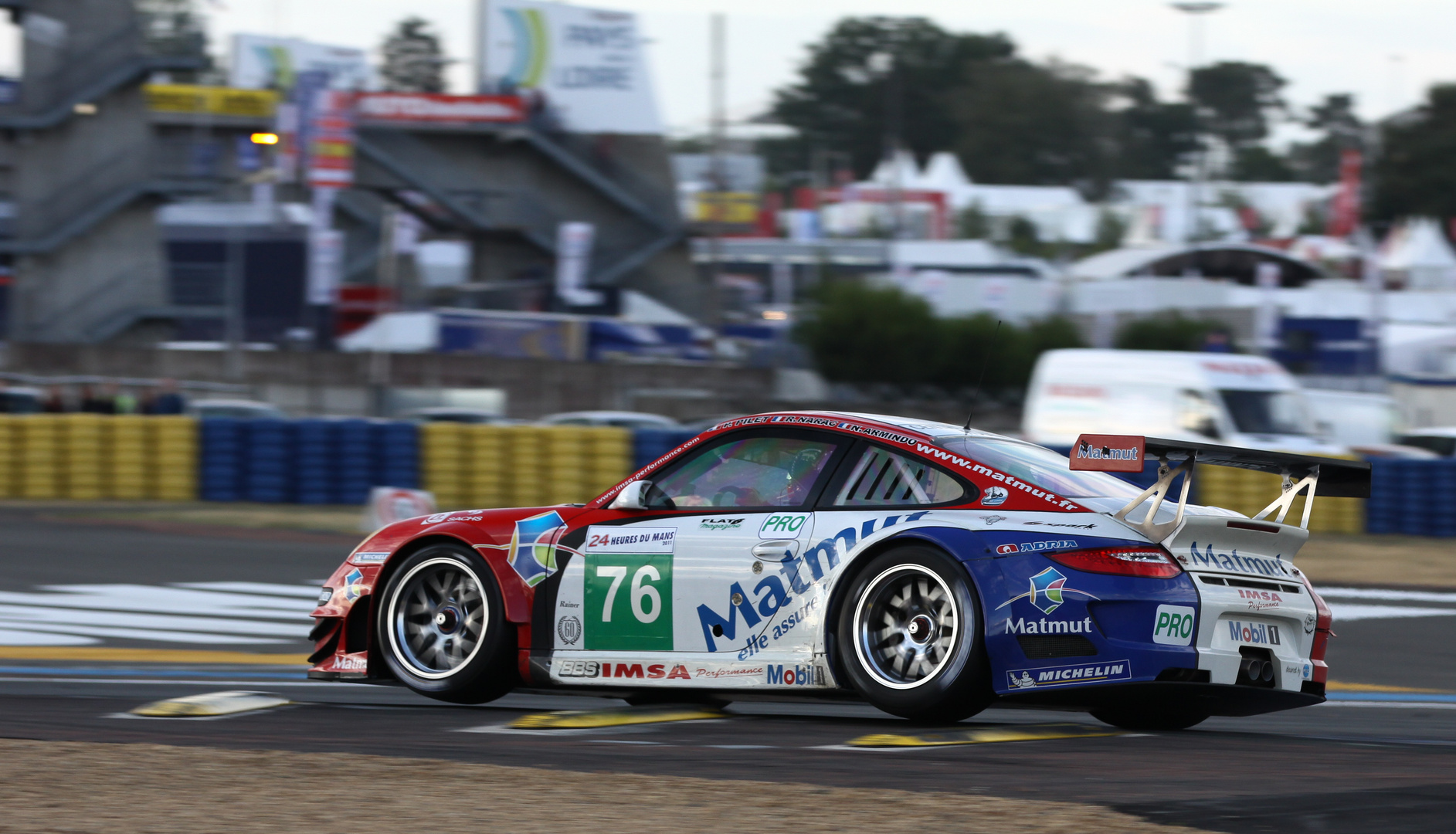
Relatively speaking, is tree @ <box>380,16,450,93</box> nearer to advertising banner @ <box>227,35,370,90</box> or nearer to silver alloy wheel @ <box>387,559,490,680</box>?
advertising banner @ <box>227,35,370,90</box>

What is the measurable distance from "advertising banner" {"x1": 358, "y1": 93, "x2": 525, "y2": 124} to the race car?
149 ft

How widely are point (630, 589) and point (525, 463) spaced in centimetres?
1450

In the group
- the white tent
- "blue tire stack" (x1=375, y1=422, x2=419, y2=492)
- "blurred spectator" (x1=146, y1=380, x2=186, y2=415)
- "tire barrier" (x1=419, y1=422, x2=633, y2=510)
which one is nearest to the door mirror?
"tire barrier" (x1=419, y1=422, x2=633, y2=510)

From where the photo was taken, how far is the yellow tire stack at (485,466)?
21.4m

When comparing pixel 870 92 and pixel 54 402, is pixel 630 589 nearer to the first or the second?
pixel 54 402

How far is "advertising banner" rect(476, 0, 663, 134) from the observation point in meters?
53.7

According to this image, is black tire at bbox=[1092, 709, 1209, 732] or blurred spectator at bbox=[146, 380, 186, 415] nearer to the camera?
black tire at bbox=[1092, 709, 1209, 732]

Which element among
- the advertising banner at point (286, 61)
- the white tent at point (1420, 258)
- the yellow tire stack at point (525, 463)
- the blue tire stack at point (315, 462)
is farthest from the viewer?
the white tent at point (1420, 258)

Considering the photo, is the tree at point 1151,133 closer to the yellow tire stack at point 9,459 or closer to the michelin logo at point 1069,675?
the yellow tire stack at point 9,459

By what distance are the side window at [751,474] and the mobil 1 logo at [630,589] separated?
228 mm

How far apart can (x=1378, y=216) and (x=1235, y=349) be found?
62.1 metres

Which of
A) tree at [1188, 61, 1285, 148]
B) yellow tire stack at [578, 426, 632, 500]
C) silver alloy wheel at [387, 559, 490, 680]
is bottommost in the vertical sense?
yellow tire stack at [578, 426, 632, 500]

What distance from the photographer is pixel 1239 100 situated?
441ft

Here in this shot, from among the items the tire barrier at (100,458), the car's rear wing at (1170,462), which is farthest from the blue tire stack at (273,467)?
the car's rear wing at (1170,462)
